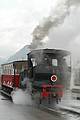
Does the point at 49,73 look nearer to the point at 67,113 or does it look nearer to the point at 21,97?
the point at 67,113

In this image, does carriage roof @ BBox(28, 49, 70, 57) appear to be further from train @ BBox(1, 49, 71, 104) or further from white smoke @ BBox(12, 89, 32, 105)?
white smoke @ BBox(12, 89, 32, 105)

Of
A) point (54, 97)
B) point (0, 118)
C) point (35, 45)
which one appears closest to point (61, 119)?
point (0, 118)

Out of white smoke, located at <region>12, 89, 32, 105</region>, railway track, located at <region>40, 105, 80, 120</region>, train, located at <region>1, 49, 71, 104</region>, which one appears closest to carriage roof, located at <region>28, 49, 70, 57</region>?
train, located at <region>1, 49, 71, 104</region>

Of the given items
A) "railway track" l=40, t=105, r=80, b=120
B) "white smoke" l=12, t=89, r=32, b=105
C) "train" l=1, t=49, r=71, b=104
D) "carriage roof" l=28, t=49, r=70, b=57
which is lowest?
"railway track" l=40, t=105, r=80, b=120

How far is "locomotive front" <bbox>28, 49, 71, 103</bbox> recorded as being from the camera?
1948 cm

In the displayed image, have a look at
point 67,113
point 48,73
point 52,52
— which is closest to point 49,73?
point 48,73

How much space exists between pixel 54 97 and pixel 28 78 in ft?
7.12

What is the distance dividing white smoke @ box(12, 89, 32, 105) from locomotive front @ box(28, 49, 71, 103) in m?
1.95

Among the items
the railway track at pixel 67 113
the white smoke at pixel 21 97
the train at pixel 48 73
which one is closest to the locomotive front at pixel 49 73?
the train at pixel 48 73

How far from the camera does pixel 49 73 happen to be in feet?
64.2

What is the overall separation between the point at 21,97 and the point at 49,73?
3972 millimetres

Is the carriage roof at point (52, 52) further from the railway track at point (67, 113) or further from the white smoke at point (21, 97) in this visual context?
the railway track at point (67, 113)

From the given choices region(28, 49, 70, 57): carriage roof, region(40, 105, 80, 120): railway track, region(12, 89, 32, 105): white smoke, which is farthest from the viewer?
region(12, 89, 32, 105): white smoke

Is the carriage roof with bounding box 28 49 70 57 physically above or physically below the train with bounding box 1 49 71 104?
above
